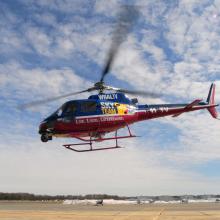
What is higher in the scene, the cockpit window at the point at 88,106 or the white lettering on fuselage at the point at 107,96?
the white lettering on fuselage at the point at 107,96

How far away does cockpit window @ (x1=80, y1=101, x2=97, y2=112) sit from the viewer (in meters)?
30.1

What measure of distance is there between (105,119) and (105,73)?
3.90 meters

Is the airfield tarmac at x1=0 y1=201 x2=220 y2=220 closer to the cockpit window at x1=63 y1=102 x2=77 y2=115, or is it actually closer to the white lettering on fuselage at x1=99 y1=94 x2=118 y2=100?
the cockpit window at x1=63 y1=102 x2=77 y2=115

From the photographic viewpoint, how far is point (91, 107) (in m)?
30.3

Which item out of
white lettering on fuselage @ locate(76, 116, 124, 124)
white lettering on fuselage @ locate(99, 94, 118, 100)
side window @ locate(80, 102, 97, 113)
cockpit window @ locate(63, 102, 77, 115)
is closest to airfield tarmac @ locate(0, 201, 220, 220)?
white lettering on fuselage @ locate(76, 116, 124, 124)

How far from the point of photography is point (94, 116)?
30234mm

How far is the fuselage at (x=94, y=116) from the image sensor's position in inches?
1171

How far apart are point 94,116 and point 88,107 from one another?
2.85ft

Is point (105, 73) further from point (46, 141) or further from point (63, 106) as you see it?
point (46, 141)
